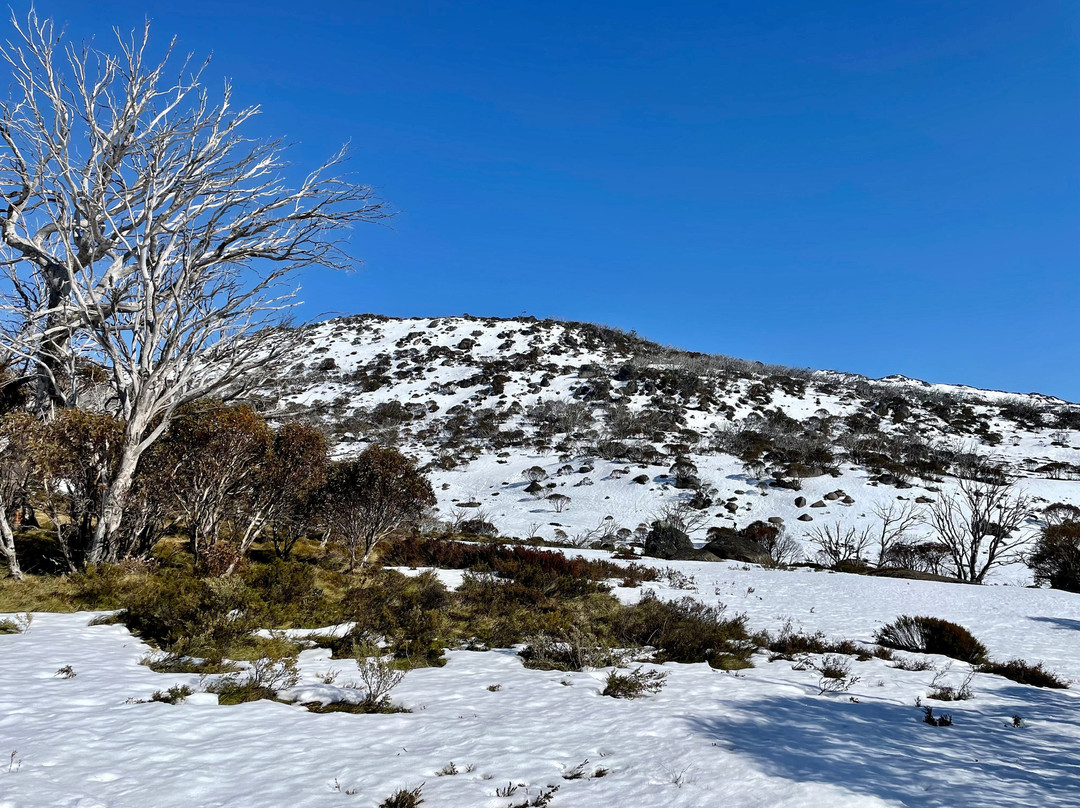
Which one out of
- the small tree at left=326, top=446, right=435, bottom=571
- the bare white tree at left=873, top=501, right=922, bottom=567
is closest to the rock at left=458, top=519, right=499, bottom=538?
the small tree at left=326, top=446, right=435, bottom=571

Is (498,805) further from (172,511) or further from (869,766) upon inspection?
(172,511)

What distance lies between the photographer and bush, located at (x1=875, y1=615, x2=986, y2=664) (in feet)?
29.6

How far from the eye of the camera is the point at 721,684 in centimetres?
708

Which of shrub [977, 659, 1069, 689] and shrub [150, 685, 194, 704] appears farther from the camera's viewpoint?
shrub [977, 659, 1069, 689]

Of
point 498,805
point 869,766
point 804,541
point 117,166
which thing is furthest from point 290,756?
point 804,541

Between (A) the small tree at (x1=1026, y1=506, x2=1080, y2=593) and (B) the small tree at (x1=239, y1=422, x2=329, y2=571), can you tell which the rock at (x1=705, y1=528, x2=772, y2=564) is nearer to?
(A) the small tree at (x1=1026, y1=506, x2=1080, y2=593)

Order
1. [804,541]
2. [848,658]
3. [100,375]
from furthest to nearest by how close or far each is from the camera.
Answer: [804,541] < [100,375] < [848,658]

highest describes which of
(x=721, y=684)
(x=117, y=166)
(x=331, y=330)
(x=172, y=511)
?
(x=331, y=330)

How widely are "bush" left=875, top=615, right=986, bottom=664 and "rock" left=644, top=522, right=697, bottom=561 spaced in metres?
11.1

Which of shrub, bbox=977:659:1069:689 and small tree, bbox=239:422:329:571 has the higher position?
small tree, bbox=239:422:329:571

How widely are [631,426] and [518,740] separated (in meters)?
36.1

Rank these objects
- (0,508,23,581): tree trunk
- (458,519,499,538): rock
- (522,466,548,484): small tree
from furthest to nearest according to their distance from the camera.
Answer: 1. (522,466,548,484): small tree
2. (458,519,499,538): rock
3. (0,508,23,581): tree trunk

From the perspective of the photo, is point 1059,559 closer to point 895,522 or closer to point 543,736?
point 895,522

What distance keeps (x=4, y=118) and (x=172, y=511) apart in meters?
7.81
